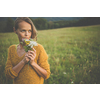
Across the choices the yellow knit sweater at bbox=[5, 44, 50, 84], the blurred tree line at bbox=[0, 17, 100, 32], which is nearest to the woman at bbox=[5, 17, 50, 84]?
the yellow knit sweater at bbox=[5, 44, 50, 84]

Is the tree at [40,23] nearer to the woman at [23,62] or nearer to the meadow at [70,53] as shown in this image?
the meadow at [70,53]

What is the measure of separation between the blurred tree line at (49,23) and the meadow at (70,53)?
10 cm

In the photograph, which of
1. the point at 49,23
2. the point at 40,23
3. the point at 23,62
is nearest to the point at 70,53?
the point at 49,23

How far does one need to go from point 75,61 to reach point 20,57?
1202 mm

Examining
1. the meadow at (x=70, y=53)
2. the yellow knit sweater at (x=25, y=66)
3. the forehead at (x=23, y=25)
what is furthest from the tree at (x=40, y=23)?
Result: the yellow knit sweater at (x=25, y=66)

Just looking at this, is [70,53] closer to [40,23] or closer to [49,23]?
[49,23]

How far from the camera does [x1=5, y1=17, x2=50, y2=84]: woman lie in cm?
104

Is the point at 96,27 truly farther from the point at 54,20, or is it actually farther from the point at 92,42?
the point at 54,20

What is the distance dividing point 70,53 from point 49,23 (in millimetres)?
904

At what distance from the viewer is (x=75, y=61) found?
1.60 metres

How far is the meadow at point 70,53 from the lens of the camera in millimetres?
1479

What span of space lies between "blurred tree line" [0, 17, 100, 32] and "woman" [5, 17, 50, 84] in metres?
0.43

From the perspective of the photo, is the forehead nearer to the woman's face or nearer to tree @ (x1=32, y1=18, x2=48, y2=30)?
the woman's face
